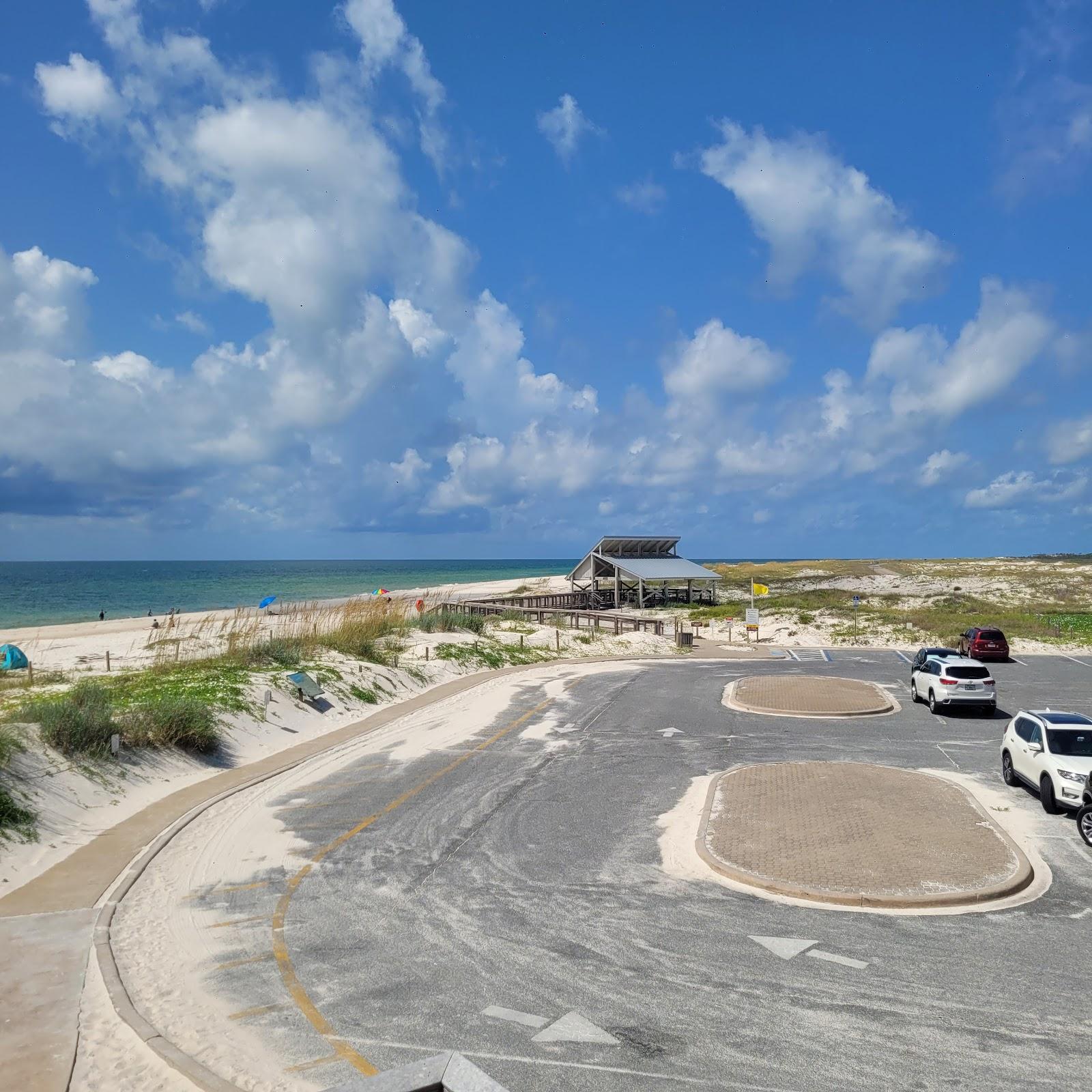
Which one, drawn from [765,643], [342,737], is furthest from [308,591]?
[342,737]

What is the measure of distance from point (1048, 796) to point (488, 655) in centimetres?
2298

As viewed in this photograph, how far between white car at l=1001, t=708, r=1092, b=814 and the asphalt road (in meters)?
0.46

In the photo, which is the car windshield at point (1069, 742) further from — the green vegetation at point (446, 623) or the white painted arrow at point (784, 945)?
the green vegetation at point (446, 623)

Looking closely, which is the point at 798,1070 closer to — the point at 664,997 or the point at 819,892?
the point at 664,997

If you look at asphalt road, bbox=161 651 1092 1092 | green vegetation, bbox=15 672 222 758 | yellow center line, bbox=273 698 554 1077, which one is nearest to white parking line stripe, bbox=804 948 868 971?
asphalt road, bbox=161 651 1092 1092

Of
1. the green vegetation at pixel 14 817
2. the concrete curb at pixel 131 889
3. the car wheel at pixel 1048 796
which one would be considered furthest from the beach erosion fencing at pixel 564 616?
the green vegetation at pixel 14 817

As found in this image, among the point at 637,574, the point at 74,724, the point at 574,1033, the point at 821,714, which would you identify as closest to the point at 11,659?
the point at 74,724

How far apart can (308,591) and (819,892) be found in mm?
104343

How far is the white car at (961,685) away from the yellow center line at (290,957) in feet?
48.3

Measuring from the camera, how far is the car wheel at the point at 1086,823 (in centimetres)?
1239

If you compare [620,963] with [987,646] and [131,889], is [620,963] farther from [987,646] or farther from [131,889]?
[987,646]

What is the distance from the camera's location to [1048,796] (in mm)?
14141

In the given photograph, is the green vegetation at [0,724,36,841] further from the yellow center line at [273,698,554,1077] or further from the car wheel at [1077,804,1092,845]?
the car wheel at [1077,804,1092,845]

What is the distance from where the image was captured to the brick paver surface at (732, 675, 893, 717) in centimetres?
2400
